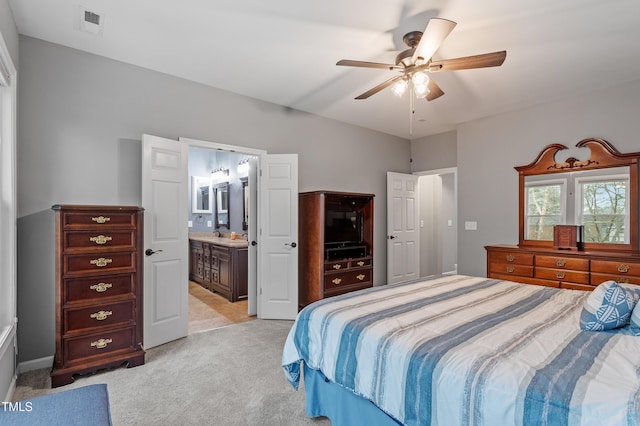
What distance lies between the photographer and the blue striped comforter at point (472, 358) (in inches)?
40.9

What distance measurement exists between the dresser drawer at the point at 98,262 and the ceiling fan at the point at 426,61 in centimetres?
227

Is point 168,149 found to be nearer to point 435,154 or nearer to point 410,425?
point 410,425

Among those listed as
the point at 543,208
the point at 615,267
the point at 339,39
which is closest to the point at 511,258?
the point at 543,208

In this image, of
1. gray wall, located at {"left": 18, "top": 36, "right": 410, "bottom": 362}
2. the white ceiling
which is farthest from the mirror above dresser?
gray wall, located at {"left": 18, "top": 36, "right": 410, "bottom": 362}

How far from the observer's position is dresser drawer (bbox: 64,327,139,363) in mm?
2459

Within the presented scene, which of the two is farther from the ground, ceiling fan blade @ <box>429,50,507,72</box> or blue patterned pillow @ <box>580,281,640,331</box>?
ceiling fan blade @ <box>429,50,507,72</box>

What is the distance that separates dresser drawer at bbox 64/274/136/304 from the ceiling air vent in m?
1.97

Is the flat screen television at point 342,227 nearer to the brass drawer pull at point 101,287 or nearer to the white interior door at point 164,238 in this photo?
the white interior door at point 164,238

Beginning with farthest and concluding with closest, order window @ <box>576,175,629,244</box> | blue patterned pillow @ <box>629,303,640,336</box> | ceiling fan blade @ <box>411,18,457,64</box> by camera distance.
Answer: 1. window @ <box>576,175,629,244</box>
2. ceiling fan blade @ <box>411,18,457,64</box>
3. blue patterned pillow @ <box>629,303,640,336</box>

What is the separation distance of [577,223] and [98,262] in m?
4.92

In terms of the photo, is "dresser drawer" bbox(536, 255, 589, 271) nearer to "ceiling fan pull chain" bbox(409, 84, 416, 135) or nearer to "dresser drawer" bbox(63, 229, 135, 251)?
"ceiling fan pull chain" bbox(409, 84, 416, 135)

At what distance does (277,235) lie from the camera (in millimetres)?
4113

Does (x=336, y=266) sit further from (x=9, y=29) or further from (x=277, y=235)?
(x=9, y=29)

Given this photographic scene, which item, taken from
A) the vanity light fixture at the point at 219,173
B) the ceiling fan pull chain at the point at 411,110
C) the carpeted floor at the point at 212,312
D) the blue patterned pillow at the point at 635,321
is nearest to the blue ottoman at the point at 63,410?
the blue patterned pillow at the point at 635,321
